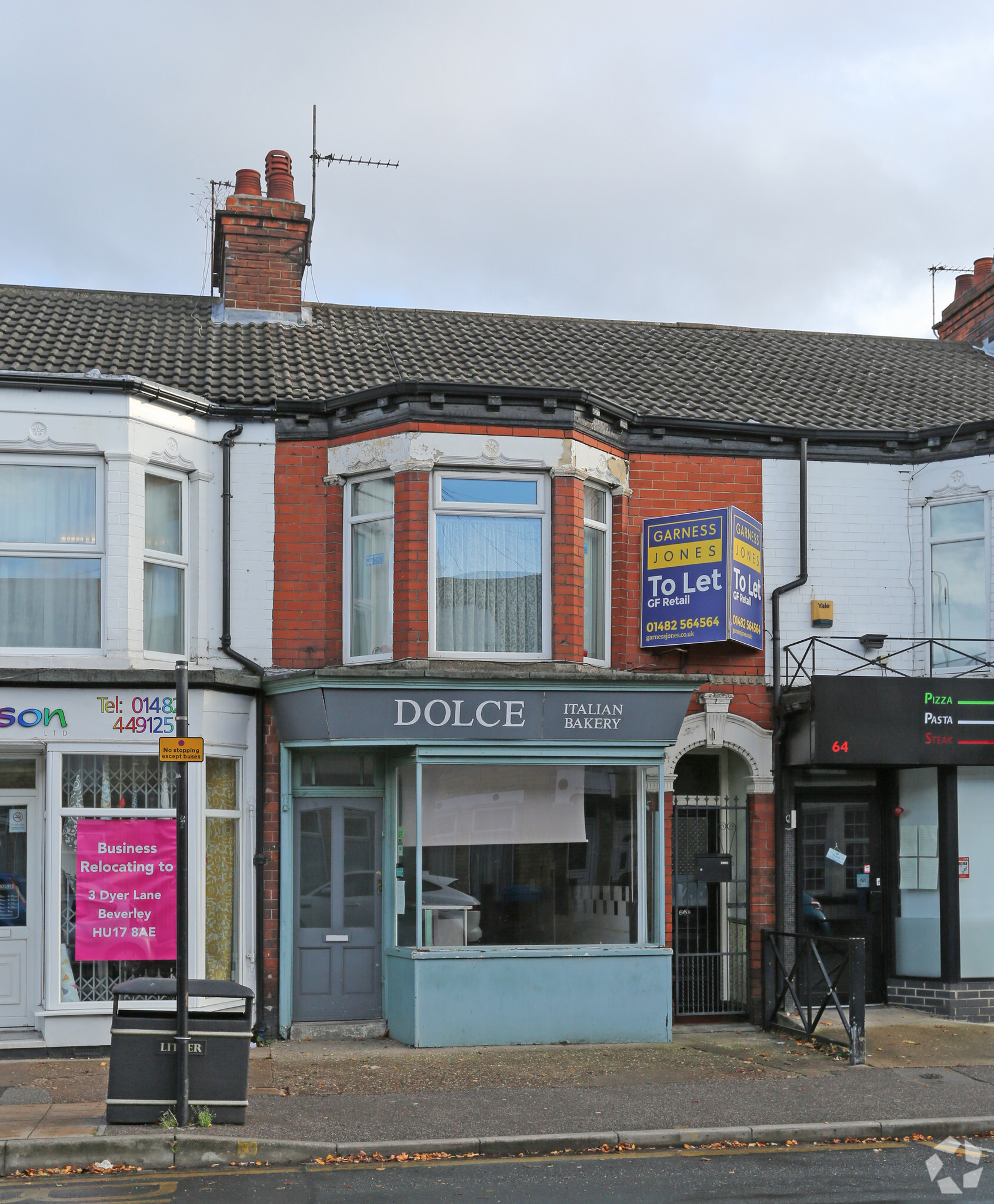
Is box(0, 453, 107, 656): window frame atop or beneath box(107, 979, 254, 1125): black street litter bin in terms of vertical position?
atop

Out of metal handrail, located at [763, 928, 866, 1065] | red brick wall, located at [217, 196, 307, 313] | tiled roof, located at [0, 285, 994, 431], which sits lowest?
metal handrail, located at [763, 928, 866, 1065]

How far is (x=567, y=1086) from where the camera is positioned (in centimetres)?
1055

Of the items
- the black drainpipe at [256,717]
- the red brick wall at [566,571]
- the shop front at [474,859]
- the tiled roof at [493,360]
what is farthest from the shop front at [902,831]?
the black drainpipe at [256,717]

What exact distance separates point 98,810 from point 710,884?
6291 millimetres

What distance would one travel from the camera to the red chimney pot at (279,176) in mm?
17031

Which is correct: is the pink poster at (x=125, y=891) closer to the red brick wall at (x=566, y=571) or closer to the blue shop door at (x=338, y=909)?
the blue shop door at (x=338, y=909)

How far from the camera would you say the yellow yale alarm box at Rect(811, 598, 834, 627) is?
14.2m

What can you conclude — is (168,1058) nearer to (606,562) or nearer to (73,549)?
(73,549)

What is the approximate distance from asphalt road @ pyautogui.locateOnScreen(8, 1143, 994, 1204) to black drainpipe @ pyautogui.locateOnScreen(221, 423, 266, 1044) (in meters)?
4.29

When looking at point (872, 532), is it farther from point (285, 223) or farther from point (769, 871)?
point (285, 223)

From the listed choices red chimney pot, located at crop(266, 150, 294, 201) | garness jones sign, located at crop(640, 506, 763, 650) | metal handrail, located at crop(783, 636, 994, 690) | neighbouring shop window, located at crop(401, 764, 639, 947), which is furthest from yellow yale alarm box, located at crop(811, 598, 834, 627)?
red chimney pot, located at crop(266, 150, 294, 201)

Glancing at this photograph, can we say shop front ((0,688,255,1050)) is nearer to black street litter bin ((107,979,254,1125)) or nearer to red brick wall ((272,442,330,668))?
red brick wall ((272,442,330,668))

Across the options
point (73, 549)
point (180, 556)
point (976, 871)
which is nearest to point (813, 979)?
point (976, 871)

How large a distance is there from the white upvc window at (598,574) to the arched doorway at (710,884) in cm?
151
